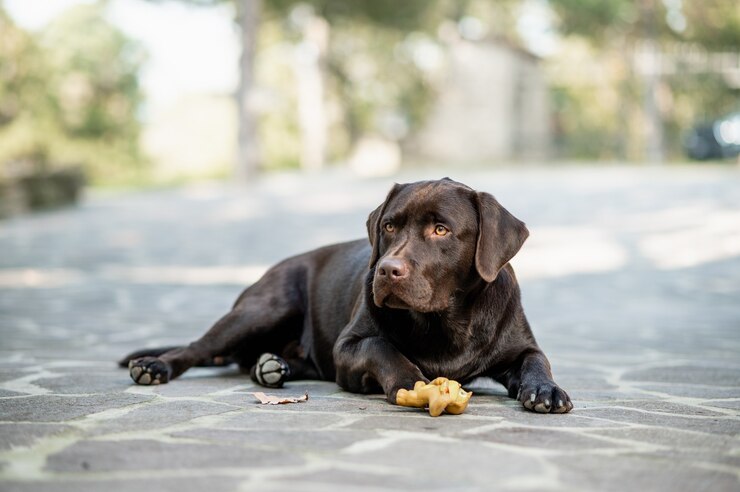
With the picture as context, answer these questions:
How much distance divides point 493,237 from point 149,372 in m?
1.88

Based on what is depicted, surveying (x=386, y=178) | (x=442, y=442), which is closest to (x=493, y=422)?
(x=442, y=442)

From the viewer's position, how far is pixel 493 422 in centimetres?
386

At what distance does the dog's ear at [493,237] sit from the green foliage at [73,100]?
28934mm

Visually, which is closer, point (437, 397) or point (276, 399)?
point (437, 397)

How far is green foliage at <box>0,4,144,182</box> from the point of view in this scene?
3478 cm

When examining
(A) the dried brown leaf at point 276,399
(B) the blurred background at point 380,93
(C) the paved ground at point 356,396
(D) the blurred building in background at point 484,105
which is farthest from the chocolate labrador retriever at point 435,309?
(D) the blurred building in background at point 484,105

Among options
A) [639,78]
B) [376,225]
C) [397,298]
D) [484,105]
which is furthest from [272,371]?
[639,78]

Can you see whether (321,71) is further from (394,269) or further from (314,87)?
(394,269)

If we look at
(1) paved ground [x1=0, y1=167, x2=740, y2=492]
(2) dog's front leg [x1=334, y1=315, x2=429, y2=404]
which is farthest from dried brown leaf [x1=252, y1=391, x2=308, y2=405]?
(2) dog's front leg [x1=334, y1=315, x2=429, y2=404]

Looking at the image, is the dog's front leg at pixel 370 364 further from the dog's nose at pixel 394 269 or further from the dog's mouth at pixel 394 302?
the dog's nose at pixel 394 269

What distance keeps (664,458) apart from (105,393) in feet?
8.52

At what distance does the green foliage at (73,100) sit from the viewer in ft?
114

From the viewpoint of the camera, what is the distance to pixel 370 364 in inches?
173

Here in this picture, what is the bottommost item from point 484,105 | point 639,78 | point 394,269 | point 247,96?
point 394,269
